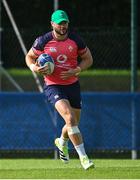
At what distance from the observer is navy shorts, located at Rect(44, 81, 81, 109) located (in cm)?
1316

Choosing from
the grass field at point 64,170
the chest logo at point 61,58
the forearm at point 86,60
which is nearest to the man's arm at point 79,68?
the forearm at point 86,60

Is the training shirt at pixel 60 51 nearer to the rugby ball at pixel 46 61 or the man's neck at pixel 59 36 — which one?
the man's neck at pixel 59 36

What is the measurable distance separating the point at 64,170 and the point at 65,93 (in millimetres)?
1104

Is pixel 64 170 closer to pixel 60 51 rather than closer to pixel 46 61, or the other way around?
pixel 46 61

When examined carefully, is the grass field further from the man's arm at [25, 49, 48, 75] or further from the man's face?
the man's face

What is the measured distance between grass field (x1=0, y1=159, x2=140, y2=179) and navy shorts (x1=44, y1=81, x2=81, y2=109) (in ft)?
3.15

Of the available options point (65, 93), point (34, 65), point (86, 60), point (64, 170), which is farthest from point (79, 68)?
point (64, 170)

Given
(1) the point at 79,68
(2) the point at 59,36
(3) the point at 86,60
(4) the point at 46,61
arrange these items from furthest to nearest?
(3) the point at 86,60 < (2) the point at 59,36 < (1) the point at 79,68 < (4) the point at 46,61

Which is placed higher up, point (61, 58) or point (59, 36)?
point (59, 36)

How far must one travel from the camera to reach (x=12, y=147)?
16.1 meters

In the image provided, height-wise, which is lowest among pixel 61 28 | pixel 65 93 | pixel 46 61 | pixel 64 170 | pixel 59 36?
pixel 64 170

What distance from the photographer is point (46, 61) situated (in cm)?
1297

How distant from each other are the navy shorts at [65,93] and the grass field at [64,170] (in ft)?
3.15

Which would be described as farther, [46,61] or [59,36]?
[59,36]
